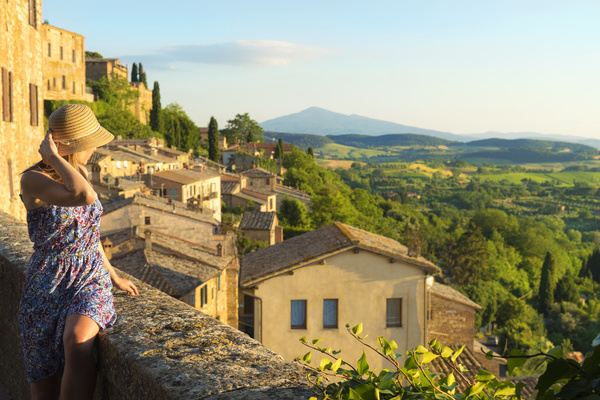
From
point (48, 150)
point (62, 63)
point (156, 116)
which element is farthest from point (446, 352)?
point (156, 116)

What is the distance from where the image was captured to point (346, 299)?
15344mm

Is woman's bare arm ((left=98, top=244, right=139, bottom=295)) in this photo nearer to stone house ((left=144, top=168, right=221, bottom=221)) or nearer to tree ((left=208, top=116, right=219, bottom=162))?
stone house ((left=144, top=168, right=221, bottom=221))

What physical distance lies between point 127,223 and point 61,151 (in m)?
24.6

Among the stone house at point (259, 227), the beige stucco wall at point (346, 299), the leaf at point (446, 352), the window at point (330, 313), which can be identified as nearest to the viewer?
the leaf at point (446, 352)

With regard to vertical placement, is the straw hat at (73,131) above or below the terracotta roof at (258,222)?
above

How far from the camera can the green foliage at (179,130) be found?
258 ft

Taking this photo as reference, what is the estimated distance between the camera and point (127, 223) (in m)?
26.1

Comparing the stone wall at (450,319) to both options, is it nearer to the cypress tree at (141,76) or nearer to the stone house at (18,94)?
the stone house at (18,94)

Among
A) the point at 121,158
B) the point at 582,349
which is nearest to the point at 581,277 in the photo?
the point at 582,349

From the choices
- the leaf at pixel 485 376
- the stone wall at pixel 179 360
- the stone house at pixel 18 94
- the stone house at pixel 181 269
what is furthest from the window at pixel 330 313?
the leaf at pixel 485 376

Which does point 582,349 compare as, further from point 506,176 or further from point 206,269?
point 506,176

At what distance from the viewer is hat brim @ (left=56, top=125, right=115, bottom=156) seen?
2566 millimetres

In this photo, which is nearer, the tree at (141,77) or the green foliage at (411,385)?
the green foliage at (411,385)

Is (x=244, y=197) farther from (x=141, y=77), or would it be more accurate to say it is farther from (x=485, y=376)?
(x=485, y=376)
